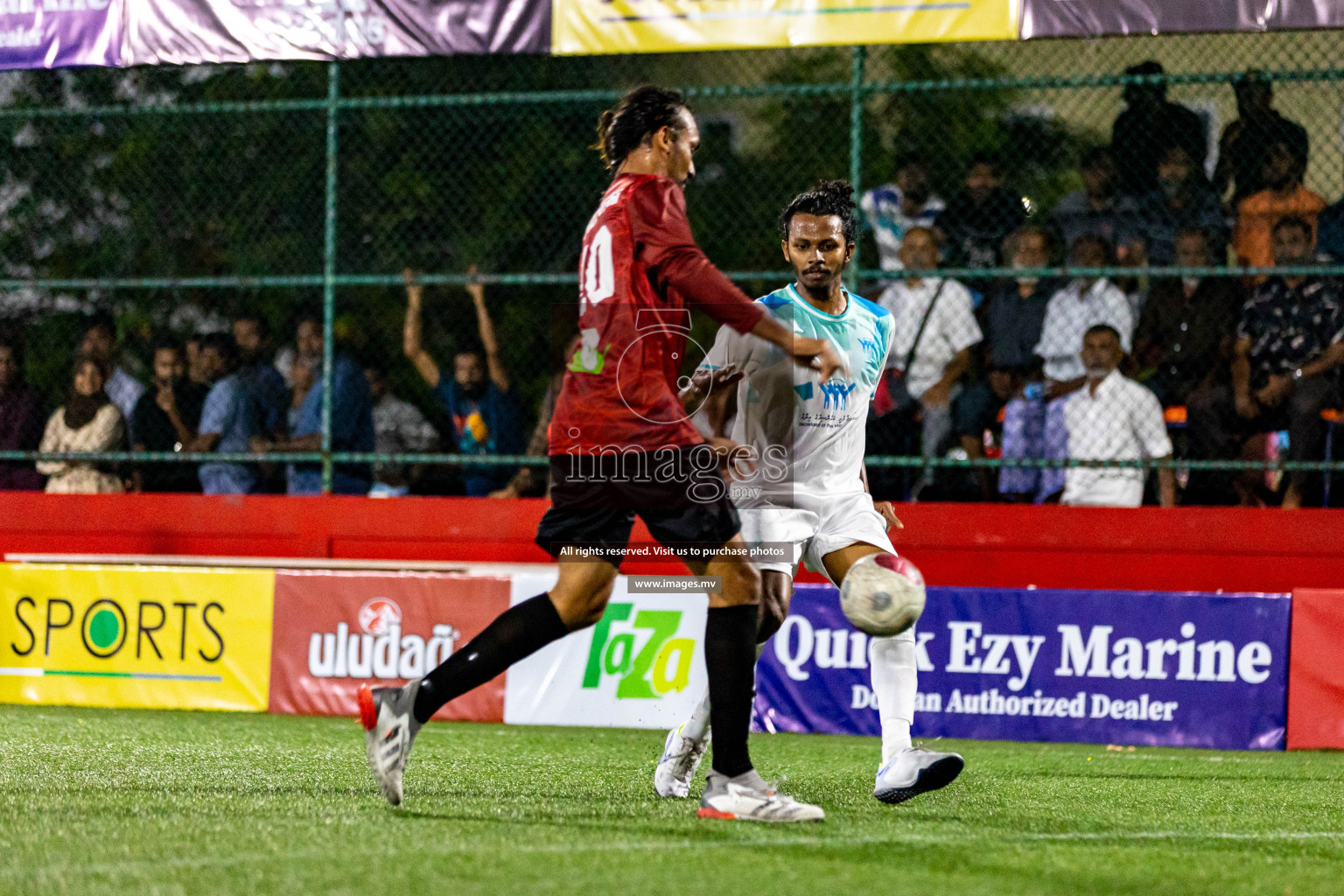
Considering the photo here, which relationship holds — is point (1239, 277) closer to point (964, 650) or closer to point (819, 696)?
point (964, 650)

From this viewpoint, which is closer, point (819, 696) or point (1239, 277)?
point (819, 696)

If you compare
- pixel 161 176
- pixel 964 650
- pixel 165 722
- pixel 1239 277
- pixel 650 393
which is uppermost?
pixel 161 176

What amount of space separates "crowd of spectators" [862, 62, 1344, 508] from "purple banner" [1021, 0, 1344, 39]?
0.44 m

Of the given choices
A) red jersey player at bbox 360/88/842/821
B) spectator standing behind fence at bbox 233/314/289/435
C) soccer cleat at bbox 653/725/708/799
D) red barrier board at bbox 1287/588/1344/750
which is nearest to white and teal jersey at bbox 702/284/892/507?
red jersey player at bbox 360/88/842/821

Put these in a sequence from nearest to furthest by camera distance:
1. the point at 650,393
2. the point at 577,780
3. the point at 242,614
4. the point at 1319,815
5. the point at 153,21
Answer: the point at 650,393, the point at 1319,815, the point at 577,780, the point at 242,614, the point at 153,21

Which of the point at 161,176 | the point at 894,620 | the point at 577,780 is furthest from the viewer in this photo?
the point at 161,176

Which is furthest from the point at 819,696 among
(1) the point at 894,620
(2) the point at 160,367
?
(2) the point at 160,367

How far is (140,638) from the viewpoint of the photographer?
9.38 meters

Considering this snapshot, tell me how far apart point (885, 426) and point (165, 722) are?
4.51 m

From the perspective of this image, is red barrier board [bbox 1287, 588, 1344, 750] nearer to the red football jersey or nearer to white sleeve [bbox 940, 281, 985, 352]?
white sleeve [bbox 940, 281, 985, 352]

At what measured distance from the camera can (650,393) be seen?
474 centimetres

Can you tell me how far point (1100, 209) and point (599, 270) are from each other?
19.1 ft

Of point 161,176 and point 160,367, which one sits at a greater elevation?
point 161,176

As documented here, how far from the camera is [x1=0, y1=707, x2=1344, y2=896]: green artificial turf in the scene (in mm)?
3814
